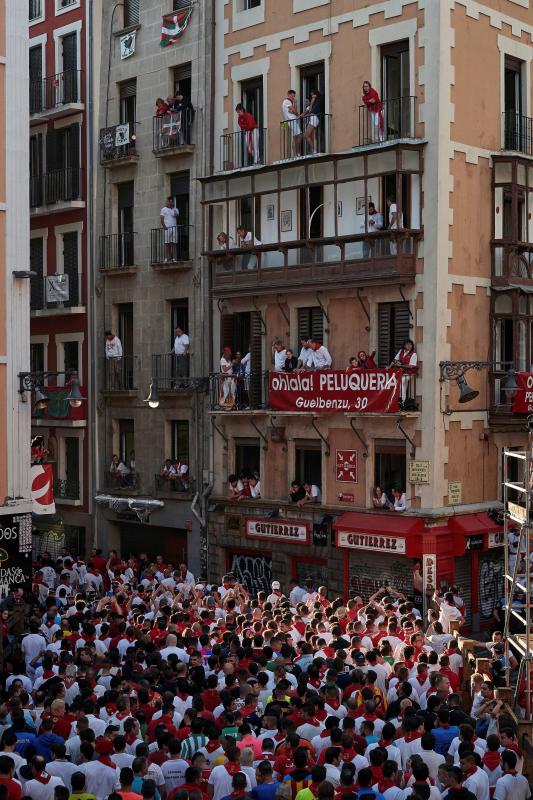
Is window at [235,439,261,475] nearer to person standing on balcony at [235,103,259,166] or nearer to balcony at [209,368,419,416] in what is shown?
balcony at [209,368,419,416]

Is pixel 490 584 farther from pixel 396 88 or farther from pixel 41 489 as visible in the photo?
pixel 396 88

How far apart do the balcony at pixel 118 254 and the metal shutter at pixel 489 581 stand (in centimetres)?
1281

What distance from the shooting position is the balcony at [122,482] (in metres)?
33.5

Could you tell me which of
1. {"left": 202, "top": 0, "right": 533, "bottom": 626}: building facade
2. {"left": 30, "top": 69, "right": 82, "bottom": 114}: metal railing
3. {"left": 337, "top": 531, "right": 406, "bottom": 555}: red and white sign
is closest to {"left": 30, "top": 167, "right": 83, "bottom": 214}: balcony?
{"left": 30, "top": 69, "right": 82, "bottom": 114}: metal railing

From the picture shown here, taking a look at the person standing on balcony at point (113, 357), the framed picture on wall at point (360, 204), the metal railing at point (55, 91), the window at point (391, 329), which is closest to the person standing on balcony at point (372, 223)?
the framed picture on wall at point (360, 204)

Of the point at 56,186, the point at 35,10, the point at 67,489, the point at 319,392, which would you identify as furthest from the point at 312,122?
the point at 67,489

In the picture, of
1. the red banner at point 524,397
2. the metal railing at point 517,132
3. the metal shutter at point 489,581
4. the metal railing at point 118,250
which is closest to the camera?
the red banner at point 524,397

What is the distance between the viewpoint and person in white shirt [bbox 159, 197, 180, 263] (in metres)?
32.3

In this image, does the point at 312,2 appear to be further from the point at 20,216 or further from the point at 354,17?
the point at 20,216

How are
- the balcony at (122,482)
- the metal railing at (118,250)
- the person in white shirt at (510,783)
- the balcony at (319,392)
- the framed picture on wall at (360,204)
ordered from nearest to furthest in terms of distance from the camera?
the person in white shirt at (510,783) < the balcony at (319,392) < the framed picture on wall at (360,204) < the balcony at (122,482) < the metal railing at (118,250)

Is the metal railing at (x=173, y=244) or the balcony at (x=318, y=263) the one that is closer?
the balcony at (x=318, y=263)

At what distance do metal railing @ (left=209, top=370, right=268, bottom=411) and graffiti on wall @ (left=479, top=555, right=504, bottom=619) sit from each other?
662cm

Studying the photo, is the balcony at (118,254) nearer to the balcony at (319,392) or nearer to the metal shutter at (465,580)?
the balcony at (319,392)

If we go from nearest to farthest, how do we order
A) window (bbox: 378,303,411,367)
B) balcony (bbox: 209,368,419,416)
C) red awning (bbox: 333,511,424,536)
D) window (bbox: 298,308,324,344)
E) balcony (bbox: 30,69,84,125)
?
red awning (bbox: 333,511,424,536) → balcony (bbox: 209,368,419,416) → window (bbox: 378,303,411,367) → window (bbox: 298,308,324,344) → balcony (bbox: 30,69,84,125)
